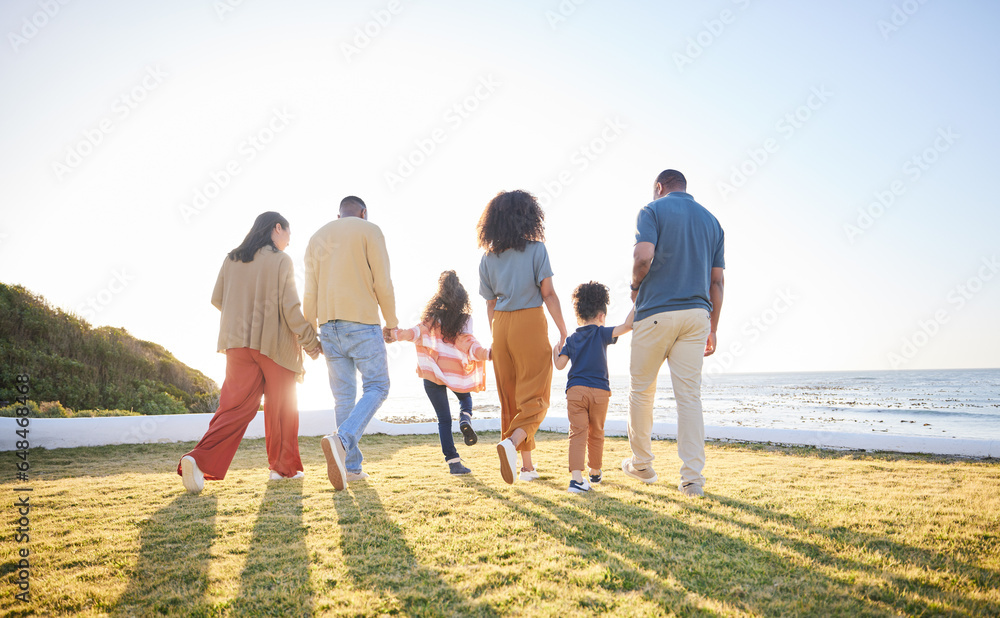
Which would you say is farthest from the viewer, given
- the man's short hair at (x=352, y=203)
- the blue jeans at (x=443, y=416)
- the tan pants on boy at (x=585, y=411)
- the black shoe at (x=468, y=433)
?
the black shoe at (x=468, y=433)

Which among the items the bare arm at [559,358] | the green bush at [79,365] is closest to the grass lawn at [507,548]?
the bare arm at [559,358]

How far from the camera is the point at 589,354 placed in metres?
4.23

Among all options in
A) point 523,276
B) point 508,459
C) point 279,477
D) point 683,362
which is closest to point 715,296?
point 683,362

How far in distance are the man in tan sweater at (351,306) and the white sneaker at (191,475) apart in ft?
3.28

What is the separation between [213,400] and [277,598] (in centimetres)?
998

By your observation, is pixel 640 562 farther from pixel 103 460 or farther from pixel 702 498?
pixel 103 460

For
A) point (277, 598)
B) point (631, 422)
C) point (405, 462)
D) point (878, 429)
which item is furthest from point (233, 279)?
point (878, 429)

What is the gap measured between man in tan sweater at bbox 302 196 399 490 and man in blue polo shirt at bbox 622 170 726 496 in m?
2.07

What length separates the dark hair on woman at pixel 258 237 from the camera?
13.7 ft

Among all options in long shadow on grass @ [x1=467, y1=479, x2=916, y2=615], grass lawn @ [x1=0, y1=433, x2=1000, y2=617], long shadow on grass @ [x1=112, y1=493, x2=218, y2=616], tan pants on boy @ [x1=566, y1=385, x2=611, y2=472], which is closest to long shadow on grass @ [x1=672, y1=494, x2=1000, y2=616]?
grass lawn @ [x1=0, y1=433, x2=1000, y2=617]

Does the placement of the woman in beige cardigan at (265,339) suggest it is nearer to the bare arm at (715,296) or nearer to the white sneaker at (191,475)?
the white sneaker at (191,475)

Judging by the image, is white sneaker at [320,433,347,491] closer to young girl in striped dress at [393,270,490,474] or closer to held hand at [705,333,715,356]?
young girl in striped dress at [393,270,490,474]

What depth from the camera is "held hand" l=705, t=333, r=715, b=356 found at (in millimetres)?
4008

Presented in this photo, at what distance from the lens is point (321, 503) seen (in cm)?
338
